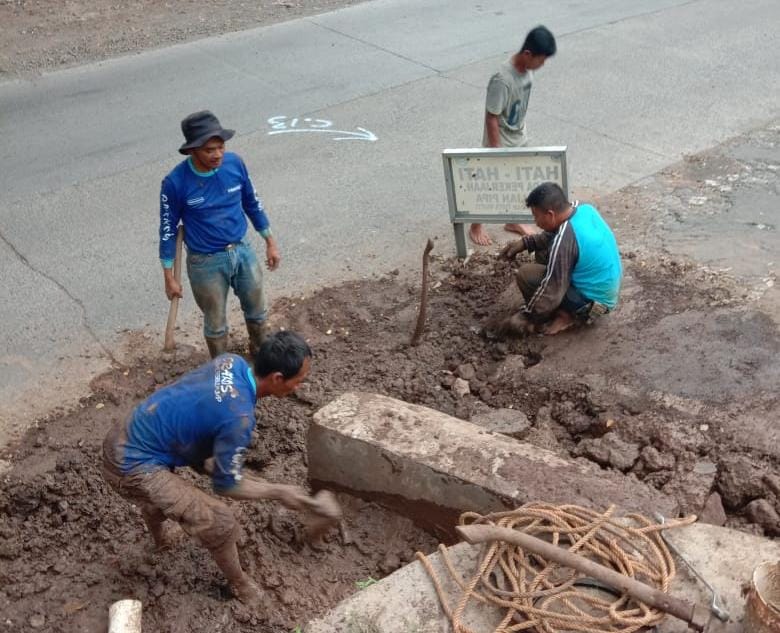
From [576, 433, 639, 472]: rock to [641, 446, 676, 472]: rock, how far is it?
0.06m

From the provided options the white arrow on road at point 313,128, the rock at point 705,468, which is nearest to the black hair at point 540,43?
the white arrow on road at point 313,128

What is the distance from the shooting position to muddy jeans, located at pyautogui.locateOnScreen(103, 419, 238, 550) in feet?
14.0

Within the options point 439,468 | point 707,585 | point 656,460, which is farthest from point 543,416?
point 707,585

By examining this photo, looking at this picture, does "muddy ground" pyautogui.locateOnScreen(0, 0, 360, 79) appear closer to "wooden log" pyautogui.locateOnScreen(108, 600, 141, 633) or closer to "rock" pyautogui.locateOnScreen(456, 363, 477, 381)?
"rock" pyautogui.locateOnScreen(456, 363, 477, 381)

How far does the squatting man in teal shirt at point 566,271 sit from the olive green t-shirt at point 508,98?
4.47 feet

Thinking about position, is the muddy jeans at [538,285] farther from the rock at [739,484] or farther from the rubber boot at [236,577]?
the rubber boot at [236,577]

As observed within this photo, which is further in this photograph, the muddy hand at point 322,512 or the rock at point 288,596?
the rock at point 288,596

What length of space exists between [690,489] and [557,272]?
5.94 feet

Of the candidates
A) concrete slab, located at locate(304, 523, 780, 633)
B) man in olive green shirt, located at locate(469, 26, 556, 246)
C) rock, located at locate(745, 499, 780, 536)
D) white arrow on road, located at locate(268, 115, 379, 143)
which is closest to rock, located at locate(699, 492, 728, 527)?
rock, located at locate(745, 499, 780, 536)

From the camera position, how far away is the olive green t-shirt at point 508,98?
7188mm

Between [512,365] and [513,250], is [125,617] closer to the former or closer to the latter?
[512,365]

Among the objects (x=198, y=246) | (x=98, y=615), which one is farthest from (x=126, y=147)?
(x=98, y=615)

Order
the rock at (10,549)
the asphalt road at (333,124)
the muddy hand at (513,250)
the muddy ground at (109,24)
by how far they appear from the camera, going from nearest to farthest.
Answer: the rock at (10,549), the muddy hand at (513,250), the asphalt road at (333,124), the muddy ground at (109,24)

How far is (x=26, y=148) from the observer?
961 cm
